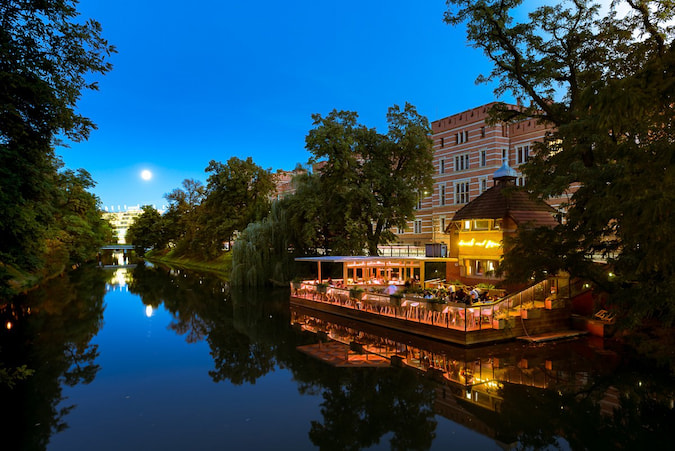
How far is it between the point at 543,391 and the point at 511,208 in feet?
45.1

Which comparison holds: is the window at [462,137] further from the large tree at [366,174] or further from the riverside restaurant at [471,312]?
the riverside restaurant at [471,312]

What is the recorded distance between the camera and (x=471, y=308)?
1711cm

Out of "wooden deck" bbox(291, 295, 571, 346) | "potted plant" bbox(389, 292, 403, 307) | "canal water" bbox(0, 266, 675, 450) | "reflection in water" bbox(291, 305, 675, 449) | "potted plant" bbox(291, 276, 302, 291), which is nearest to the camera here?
"canal water" bbox(0, 266, 675, 450)

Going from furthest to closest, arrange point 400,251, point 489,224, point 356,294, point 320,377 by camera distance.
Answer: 1. point 400,251
2. point 489,224
3. point 356,294
4. point 320,377

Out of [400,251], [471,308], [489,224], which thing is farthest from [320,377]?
[400,251]

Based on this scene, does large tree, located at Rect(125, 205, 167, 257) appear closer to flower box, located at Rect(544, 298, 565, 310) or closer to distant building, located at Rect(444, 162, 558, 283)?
distant building, located at Rect(444, 162, 558, 283)

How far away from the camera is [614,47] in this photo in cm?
1805

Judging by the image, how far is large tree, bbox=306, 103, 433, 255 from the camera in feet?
108

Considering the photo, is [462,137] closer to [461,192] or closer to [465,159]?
[465,159]

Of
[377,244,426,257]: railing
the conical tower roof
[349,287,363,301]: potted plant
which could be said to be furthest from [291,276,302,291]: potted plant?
[377,244,426,257]: railing

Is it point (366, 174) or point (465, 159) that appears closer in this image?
point (366, 174)

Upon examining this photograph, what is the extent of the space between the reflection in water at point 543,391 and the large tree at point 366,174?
1546 cm

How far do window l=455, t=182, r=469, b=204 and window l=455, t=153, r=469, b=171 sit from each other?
1.88 meters

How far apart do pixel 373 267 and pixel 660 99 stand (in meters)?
22.3
